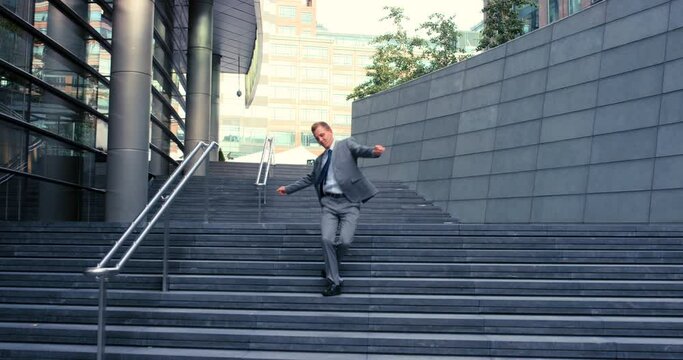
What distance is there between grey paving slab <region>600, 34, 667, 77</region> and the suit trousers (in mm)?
7428

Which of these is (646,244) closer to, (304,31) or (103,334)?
(103,334)

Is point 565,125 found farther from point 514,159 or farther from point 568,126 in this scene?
point 514,159

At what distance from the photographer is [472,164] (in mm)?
16234

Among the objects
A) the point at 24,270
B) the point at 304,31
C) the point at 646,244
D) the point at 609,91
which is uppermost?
the point at 304,31

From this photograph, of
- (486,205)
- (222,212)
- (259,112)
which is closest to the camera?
(222,212)

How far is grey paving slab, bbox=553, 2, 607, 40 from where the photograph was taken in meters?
13.5

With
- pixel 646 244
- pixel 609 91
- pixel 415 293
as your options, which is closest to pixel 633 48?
pixel 609 91

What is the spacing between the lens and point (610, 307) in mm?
6711

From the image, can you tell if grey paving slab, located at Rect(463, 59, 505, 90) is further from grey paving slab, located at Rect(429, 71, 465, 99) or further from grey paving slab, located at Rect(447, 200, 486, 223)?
grey paving slab, located at Rect(447, 200, 486, 223)

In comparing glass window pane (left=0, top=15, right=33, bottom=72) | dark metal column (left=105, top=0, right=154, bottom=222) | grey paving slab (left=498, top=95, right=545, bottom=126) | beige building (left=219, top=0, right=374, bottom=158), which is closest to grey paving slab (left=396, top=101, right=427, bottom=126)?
grey paving slab (left=498, top=95, right=545, bottom=126)

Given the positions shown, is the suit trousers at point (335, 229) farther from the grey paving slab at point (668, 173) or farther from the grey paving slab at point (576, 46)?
the grey paving slab at point (576, 46)

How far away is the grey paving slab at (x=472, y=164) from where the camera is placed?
1573 cm

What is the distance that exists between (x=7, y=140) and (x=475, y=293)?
818 centimetres

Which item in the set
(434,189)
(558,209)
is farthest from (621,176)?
(434,189)
